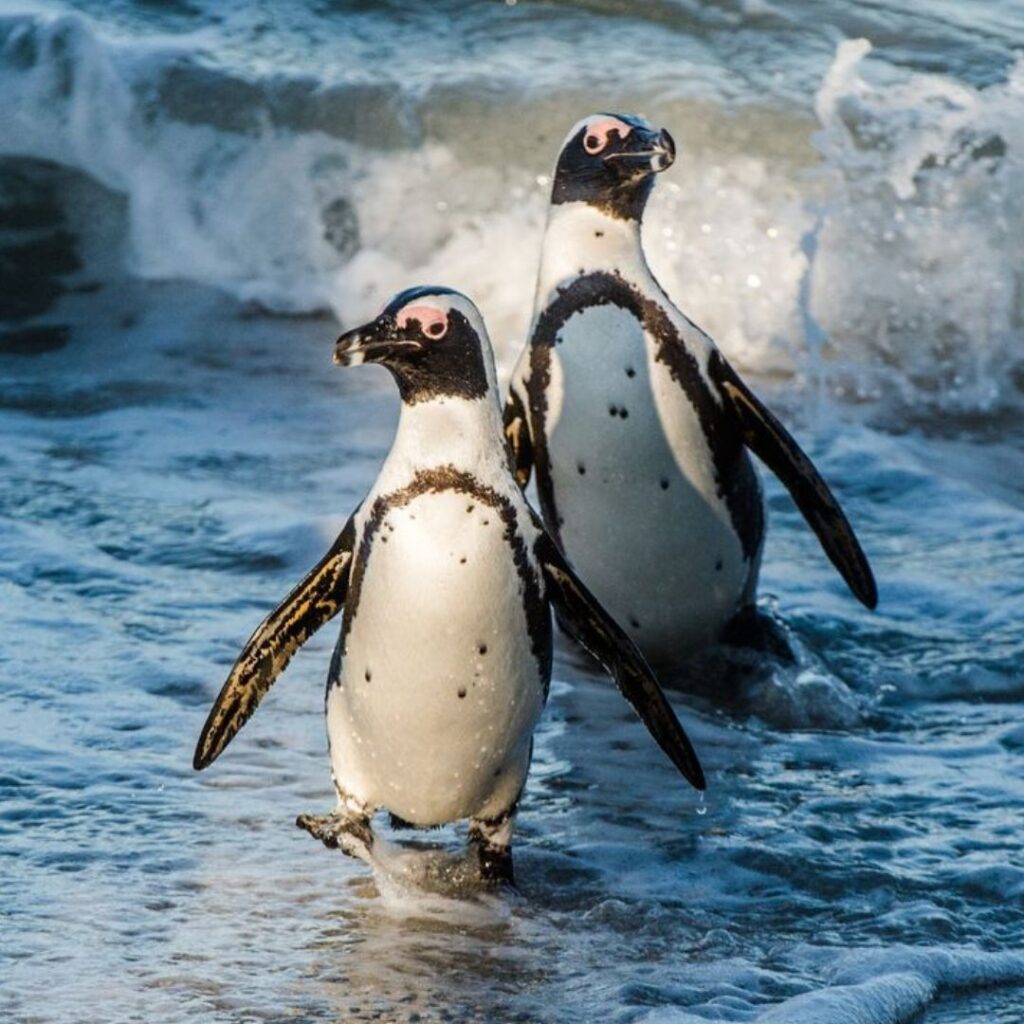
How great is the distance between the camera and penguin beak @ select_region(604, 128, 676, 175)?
4629mm

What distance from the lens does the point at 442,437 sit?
3.51 meters

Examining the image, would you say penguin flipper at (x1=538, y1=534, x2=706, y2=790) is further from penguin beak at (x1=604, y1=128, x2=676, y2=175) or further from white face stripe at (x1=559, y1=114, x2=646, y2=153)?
white face stripe at (x1=559, y1=114, x2=646, y2=153)

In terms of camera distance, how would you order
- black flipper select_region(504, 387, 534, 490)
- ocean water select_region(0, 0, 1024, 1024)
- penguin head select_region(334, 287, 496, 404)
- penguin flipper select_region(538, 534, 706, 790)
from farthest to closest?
black flipper select_region(504, 387, 534, 490), penguin flipper select_region(538, 534, 706, 790), ocean water select_region(0, 0, 1024, 1024), penguin head select_region(334, 287, 496, 404)

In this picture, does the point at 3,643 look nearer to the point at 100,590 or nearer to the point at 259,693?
the point at 100,590

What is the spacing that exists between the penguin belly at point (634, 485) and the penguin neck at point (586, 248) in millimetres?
109

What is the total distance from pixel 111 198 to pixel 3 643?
5231 millimetres

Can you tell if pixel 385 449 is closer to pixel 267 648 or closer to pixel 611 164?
pixel 611 164

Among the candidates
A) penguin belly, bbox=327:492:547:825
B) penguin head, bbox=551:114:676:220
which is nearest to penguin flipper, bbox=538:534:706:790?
penguin belly, bbox=327:492:547:825

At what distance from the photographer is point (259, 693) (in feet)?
12.4

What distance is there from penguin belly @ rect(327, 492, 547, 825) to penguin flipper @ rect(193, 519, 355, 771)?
0.28ft

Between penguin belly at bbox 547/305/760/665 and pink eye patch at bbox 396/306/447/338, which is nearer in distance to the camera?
pink eye patch at bbox 396/306/447/338

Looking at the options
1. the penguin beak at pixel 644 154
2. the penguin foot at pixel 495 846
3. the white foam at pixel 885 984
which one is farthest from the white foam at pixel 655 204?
the white foam at pixel 885 984

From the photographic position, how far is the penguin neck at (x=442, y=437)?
3.51 m

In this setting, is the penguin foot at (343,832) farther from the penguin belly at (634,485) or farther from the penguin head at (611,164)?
the penguin head at (611,164)
